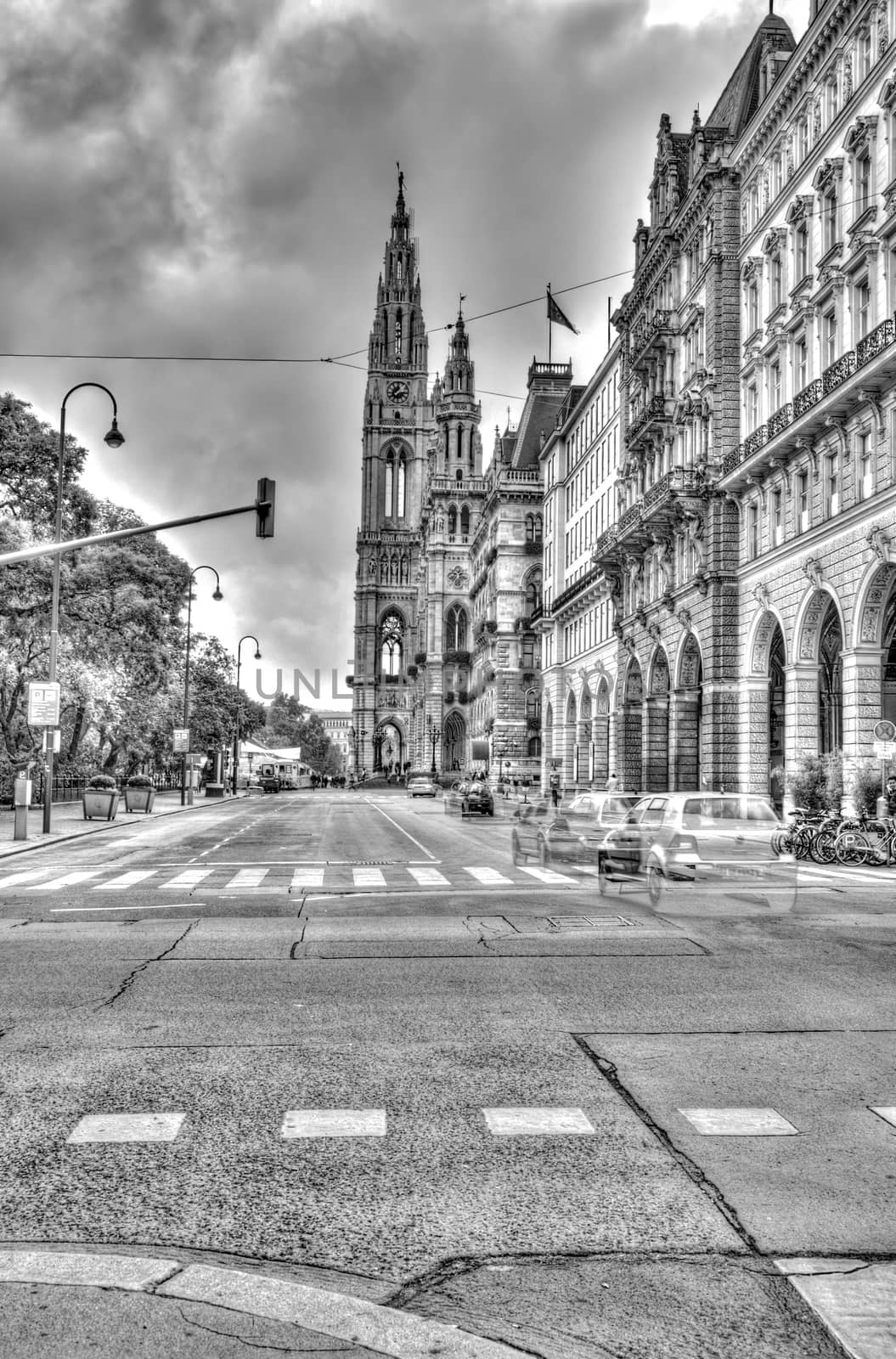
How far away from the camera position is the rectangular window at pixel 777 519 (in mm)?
40625

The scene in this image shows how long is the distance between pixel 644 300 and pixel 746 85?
39.7ft

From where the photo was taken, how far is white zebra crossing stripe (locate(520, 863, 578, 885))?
2086 centimetres

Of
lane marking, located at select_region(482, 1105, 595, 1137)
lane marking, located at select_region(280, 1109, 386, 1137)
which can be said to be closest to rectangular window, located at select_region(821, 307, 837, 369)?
lane marking, located at select_region(482, 1105, 595, 1137)

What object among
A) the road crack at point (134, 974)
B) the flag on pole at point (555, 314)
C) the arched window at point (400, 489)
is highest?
the arched window at point (400, 489)

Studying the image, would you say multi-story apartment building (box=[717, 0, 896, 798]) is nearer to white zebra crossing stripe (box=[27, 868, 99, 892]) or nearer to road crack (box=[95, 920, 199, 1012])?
white zebra crossing stripe (box=[27, 868, 99, 892])

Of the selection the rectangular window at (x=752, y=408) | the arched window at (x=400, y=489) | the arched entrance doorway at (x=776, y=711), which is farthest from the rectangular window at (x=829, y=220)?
the arched window at (x=400, y=489)

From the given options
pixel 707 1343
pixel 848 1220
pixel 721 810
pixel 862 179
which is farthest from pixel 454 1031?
pixel 862 179

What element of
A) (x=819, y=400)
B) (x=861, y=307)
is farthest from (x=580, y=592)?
(x=861, y=307)

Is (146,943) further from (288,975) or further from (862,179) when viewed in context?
(862,179)

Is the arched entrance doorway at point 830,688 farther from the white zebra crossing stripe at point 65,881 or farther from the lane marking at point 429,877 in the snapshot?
the white zebra crossing stripe at point 65,881

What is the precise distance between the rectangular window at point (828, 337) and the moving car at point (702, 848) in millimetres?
22926

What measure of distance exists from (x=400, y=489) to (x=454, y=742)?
49159 millimetres

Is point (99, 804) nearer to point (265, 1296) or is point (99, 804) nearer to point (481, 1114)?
point (481, 1114)

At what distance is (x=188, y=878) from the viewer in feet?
68.8
